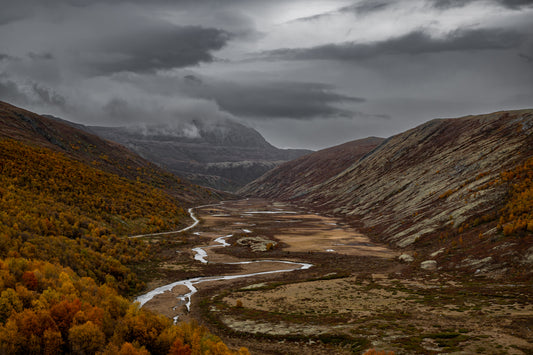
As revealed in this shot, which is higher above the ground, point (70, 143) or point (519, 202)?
point (70, 143)

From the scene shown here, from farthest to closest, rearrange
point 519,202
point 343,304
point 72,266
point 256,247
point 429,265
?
point 256,247 < point 519,202 < point 429,265 < point 72,266 < point 343,304

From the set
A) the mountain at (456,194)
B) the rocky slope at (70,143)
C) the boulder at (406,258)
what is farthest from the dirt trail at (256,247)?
the rocky slope at (70,143)

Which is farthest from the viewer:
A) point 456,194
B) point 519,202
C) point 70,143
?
point 70,143

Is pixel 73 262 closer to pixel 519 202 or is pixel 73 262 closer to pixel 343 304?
pixel 343 304

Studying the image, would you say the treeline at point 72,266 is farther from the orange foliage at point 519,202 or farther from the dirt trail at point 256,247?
the orange foliage at point 519,202

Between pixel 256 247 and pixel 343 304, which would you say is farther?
pixel 256 247

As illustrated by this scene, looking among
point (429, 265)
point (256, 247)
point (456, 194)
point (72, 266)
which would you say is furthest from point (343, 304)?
point (456, 194)

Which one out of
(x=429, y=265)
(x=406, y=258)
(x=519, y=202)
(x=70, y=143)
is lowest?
(x=406, y=258)
